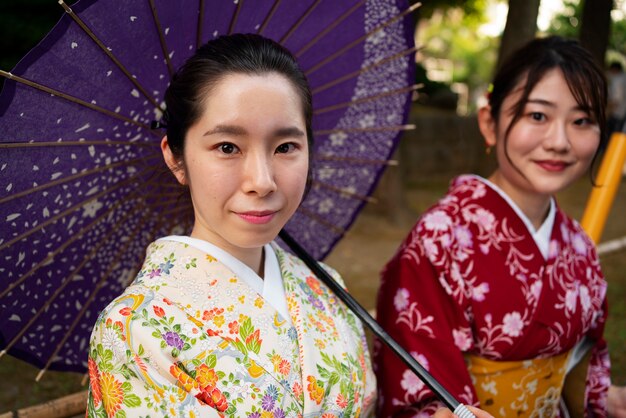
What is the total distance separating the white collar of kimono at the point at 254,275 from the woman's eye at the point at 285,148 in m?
0.30

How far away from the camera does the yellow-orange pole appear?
2.49 meters

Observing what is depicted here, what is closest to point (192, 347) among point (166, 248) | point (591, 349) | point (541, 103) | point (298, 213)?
point (166, 248)

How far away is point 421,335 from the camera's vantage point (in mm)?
1885

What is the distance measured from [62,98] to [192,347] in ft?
2.07

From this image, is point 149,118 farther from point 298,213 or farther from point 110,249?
point 298,213

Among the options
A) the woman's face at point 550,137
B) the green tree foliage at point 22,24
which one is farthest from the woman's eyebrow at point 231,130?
the green tree foliage at point 22,24

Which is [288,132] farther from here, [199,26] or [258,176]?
[199,26]

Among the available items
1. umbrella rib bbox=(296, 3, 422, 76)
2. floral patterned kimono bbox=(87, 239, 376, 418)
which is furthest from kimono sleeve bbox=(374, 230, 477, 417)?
umbrella rib bbox=(296, 3, 422, 76)

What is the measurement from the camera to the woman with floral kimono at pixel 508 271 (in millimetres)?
1905

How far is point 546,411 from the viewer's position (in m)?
2.09

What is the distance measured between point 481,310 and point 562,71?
2.58ft

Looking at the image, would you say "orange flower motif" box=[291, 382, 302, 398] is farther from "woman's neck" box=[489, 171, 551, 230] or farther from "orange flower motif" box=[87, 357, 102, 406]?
"woman's neck" box=[489, 171, 551, 230]

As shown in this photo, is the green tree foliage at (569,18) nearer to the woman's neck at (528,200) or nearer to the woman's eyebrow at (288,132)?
the woman's neck at (528,200)

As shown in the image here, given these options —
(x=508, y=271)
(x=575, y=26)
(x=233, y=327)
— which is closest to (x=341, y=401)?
(x=233, y=327)
